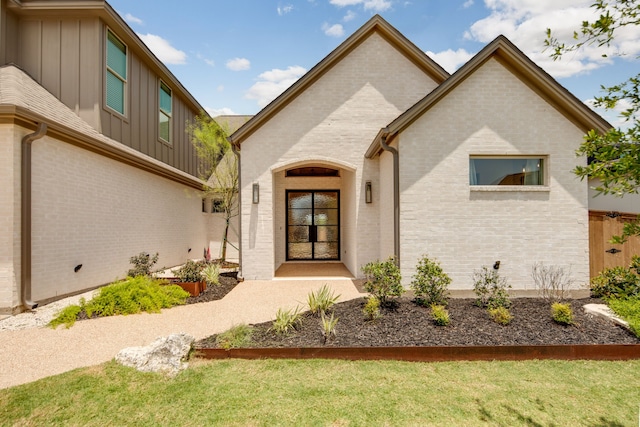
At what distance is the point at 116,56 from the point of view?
10062 mm

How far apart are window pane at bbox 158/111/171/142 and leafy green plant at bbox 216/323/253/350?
1042 centimetres

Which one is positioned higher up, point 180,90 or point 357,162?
point 180,90

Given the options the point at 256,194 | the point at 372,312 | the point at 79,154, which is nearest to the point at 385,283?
the point at 372,312

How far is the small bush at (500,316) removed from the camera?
208 inches

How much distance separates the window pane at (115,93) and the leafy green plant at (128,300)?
603 cm

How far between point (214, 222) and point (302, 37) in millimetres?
9135

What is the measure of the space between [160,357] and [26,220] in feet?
15.8

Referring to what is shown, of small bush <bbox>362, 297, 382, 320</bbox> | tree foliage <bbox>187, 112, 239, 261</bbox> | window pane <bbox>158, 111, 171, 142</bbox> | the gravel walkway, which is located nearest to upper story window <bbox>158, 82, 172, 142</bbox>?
window pane <bbox>158, 111, 171, 142</bbox>

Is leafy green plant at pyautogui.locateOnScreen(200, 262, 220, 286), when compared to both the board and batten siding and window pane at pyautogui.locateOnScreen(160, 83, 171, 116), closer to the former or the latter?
the board and batten siding

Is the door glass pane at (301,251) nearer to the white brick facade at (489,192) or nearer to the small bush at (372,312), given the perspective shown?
the white brick facade at (489,192)

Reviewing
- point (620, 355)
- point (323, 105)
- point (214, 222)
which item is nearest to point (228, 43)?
point (323, 105)

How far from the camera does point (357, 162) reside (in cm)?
959

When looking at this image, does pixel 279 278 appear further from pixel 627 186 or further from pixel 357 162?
pixel 627 186

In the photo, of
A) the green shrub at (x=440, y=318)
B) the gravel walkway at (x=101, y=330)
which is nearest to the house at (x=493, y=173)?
the green shrub at (x=440, y=318)
